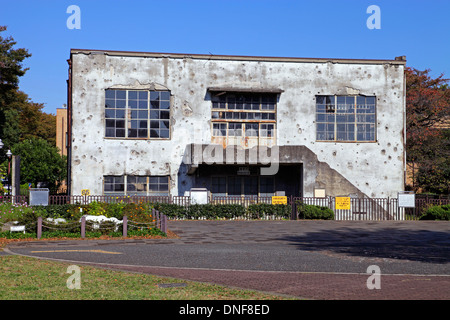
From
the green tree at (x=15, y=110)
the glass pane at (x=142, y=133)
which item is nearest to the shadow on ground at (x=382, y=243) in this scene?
the glass pane at (x=142, y=133)

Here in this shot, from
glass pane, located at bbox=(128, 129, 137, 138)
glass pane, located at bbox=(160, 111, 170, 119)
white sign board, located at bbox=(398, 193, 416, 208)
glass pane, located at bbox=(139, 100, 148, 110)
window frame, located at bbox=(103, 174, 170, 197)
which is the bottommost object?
white sign board, located at bbox=(398, 193, 416, 208)

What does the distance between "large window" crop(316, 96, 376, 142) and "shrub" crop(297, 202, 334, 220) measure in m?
5.30

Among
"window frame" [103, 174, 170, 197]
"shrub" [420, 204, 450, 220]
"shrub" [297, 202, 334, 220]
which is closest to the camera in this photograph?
"shrub" [297, 202, 334, 220]

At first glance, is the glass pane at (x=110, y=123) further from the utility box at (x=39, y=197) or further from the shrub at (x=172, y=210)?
the utility box at (x=39, y=197)

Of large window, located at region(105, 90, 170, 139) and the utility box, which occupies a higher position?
large window, located at region(105, 90, 170, 139)

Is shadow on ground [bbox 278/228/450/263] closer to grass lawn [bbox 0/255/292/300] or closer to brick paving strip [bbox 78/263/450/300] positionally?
brick paving strip [bbox 78/263/450/300]

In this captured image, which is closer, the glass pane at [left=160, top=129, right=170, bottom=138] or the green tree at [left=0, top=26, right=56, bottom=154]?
the glass pane at [left=160, top=129, right=170, bottom=138]

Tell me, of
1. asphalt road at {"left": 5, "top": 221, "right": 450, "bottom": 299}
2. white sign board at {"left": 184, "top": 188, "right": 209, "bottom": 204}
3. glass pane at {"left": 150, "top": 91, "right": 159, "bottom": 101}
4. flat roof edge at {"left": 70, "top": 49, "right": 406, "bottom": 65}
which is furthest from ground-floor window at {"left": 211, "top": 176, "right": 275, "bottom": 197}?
asphalt road at {"left": 5, "top": 221, "right": 450, "bottom": 299}

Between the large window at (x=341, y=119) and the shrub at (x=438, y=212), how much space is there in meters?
5.94

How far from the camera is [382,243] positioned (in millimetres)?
19484

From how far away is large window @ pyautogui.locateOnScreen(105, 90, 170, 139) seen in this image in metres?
33.5

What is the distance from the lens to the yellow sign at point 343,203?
32881mm

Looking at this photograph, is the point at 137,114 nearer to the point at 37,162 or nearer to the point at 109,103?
the point at 109,103
